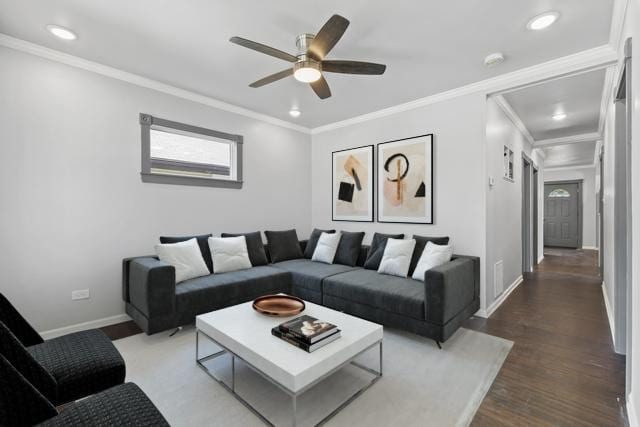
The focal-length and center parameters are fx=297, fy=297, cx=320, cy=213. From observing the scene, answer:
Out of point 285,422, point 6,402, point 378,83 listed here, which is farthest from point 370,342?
point 378,83

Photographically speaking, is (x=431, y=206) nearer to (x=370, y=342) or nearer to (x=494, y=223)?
(x=494, y=223)

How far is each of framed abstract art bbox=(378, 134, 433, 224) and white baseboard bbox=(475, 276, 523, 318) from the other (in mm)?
1173

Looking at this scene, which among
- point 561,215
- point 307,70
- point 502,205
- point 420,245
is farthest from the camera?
point 561,215

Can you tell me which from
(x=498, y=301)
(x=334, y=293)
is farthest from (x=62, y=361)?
(x=498, y=301)

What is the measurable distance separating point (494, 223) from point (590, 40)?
6.31 ft

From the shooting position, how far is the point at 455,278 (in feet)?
8.87

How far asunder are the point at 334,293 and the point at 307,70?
2.24m

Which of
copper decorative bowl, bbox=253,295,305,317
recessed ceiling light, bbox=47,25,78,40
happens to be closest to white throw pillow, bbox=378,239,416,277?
copper decorative bowl, bbox=253,295,305,317

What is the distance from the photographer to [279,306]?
246 centimetres

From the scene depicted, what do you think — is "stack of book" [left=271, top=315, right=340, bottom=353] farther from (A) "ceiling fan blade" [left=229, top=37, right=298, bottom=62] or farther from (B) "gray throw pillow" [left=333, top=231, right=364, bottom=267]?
(B) "gray throw pillow" [left=333, top=231, right=364, bottom=267]

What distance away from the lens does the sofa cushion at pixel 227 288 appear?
2.86 m

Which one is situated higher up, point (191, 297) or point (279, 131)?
point (279, 131)

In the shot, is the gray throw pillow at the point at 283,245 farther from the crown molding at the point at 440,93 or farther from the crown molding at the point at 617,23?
the crown molding at the point at 617,23

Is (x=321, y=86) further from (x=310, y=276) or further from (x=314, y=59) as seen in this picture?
(x=310, y=276)
